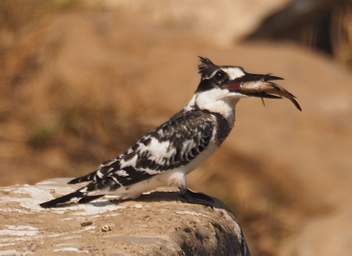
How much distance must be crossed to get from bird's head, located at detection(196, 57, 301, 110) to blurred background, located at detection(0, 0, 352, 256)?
3.36m

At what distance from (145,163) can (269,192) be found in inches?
182

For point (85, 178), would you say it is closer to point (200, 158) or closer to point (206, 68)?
point (200, 158)

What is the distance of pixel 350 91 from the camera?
36.9ft

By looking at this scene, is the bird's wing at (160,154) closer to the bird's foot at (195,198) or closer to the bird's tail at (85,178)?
the bird's tail at (85,178)

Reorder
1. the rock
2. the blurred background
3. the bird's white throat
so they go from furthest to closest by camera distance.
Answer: the blurred background → the bird's white throat → the rock

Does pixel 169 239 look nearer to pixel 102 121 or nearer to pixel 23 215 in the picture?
pixel 23 215

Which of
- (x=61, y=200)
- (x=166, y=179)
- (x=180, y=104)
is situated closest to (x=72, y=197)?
(x=61, y=200)

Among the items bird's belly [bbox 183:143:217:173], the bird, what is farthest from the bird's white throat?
bird's belly [bbox 183:143:217:173]

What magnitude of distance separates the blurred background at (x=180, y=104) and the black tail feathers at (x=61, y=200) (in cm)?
333

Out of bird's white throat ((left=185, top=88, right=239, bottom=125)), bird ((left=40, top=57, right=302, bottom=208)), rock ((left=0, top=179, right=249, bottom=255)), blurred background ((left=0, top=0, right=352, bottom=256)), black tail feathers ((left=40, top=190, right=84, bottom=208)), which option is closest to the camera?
rock ((left=0, top=179, right=249, bottom=255))

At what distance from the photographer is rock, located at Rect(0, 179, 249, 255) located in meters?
4.81

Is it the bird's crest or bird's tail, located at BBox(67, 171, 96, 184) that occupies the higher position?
the bird's crest

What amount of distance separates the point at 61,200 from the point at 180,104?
5.33 metres

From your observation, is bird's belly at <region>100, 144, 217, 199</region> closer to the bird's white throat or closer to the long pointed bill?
the bird's white throat
